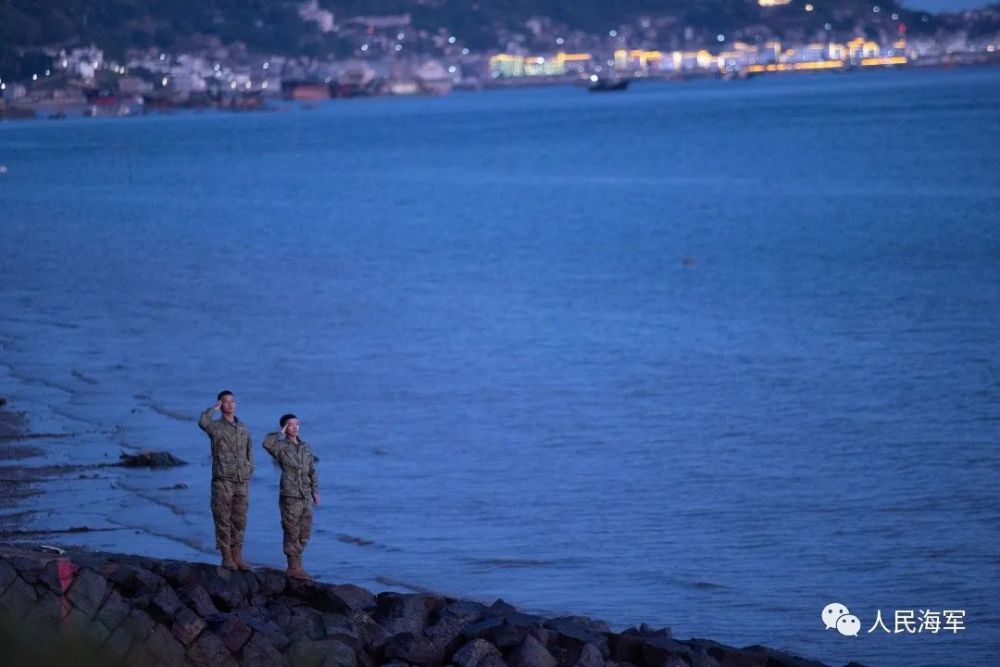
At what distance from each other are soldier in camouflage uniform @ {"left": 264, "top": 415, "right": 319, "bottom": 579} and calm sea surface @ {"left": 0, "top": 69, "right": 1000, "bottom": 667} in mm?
2514

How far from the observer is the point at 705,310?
99.0 ft

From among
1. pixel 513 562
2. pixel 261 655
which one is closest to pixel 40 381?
pixel 513 562

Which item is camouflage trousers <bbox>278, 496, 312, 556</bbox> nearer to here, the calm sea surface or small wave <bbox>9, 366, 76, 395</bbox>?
the calm sea surface

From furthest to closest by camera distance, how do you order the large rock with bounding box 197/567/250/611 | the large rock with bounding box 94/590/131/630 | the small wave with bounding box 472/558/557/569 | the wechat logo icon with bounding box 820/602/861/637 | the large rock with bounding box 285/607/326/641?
1. the small wave with bounding box 472/558/557/569
2. the wechat logo icon with bounding box 820/602/861/637
3. the large rock with bounding box 197/567/250/611
4. the large rock with bounding box 285/607/326/641
5. the large rock with bounding box 94/590/131/630

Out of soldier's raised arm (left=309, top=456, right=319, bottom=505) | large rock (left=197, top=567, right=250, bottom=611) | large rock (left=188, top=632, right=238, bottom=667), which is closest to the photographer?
large rock (left=188, top=632, right=238, bottom=667)

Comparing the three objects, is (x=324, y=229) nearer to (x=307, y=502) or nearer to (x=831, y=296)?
(x=831, y=296)

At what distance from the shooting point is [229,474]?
10.2 meters

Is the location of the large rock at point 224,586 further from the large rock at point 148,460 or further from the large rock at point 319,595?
the large rock at point 148,460

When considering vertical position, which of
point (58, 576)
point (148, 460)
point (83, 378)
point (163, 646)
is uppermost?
point (58, 576)

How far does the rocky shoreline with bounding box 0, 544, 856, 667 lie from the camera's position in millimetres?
8656

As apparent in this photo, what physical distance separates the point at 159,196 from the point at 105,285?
3232 cm

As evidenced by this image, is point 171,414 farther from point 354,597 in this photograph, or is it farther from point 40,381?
point 354,597

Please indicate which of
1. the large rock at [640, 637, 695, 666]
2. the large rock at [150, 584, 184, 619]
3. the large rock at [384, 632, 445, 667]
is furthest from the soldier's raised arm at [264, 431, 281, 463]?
the large rock at [640, 637, 695, 666]

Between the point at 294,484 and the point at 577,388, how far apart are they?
1194 cm
